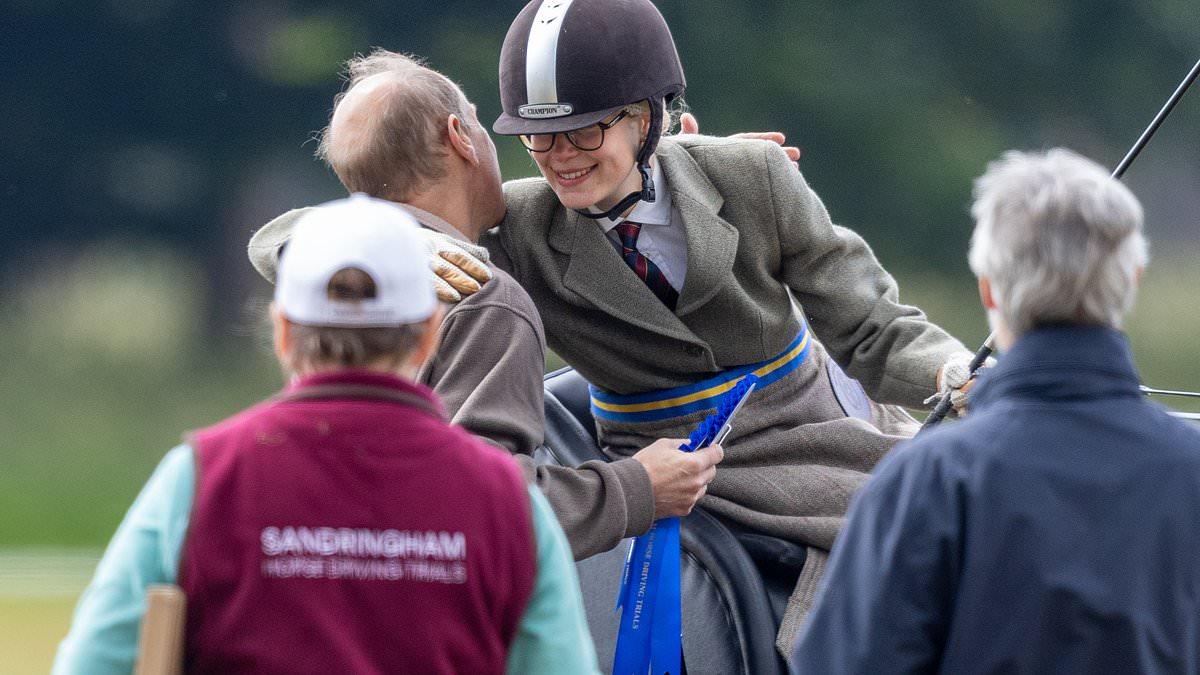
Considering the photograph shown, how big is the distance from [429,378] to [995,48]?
36.3 ft

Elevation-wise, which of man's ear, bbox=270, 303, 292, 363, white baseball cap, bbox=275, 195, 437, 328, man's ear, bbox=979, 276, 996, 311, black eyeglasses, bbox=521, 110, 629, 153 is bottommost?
man's ear, bbox=979, 276, 996, 311

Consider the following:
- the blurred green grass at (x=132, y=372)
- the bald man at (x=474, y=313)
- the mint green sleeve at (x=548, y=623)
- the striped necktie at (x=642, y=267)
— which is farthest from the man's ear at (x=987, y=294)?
the blurred green grass at (x=132, y=372)

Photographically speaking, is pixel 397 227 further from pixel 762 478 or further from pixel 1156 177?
pixel 1156 177

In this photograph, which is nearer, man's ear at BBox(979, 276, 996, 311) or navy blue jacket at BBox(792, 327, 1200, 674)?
navy blue jacket at BBox(792, 327, 1200, 674)

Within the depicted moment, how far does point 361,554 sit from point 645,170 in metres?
1.76

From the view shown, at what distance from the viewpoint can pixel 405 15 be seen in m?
12.6

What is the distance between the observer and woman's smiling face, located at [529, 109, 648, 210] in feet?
10.9

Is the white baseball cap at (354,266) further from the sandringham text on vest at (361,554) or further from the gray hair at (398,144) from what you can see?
the gray hair at (398,144)

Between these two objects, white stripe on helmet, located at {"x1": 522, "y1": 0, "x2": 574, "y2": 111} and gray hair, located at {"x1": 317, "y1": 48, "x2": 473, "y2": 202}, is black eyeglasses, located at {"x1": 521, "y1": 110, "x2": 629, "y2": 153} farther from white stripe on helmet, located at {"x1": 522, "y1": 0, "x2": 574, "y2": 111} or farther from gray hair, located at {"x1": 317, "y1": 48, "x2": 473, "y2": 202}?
gray hair, located at {"x1": 317, "y1": 48, "x2": 473, "y2": 202}

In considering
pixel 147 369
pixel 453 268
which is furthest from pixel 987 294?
pixel 147 369

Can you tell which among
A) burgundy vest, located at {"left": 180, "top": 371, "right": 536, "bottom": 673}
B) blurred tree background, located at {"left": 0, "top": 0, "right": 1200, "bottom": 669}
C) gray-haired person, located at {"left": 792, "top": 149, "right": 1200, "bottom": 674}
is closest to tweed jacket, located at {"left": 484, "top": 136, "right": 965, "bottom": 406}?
gray-haired person, located at {"left": 792, "top": 149, "right": 1200, "bottom": 674}

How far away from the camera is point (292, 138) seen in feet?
40.9

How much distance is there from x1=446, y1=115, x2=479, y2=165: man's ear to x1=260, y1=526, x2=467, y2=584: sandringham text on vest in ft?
4.63

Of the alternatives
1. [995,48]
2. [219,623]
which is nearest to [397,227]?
[219,623]
